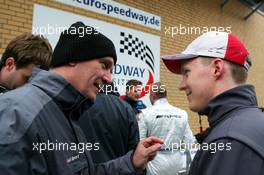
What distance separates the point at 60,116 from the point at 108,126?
1054mm

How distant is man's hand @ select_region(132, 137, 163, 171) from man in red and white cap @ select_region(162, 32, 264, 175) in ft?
0.97

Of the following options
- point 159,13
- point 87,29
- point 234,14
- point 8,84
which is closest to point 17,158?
point 87,29

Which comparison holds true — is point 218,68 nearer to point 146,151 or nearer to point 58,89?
point 146,151

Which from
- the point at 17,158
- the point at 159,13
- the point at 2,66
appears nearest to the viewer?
the point at 17,158

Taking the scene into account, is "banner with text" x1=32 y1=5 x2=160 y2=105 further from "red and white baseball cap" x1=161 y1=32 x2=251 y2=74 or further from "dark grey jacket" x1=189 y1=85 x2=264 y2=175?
"dark grey jacket" x1=189 y1=85 x2=264 y2=175

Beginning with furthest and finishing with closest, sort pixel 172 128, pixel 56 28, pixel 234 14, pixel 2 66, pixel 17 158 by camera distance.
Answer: pixel 234 14
pixel 56 28
pixel 172 128
pixel 2 66
pixel 17 158

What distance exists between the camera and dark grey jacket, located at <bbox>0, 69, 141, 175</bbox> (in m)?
1.14

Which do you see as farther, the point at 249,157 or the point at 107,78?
the point at 107,78

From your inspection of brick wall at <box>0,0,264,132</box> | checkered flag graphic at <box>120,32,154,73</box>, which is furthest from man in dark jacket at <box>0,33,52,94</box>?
checkered flag graphic at <box>120,32,154,73</box>

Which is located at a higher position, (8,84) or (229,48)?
(229,48)

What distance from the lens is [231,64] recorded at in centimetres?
160

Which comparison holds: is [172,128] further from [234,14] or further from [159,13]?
[234,14]

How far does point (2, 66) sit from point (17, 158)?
1.30 metres

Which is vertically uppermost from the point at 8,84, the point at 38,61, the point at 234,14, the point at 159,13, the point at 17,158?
the point at 234,14
